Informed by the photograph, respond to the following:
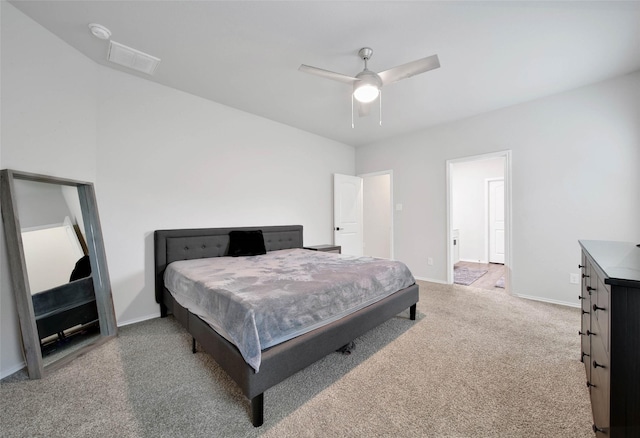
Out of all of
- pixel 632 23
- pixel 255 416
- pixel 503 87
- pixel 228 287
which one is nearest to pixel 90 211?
pixel 228 287

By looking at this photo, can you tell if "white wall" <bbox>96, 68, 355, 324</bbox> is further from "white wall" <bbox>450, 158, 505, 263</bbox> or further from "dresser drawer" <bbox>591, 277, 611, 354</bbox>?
"white wall" <bbox>450, 158, 505, 263</bbox>

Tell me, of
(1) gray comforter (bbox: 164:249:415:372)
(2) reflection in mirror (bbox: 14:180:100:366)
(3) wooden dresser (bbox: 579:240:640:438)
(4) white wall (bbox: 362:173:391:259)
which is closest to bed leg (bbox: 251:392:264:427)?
(1) gray comforter (bbox: 164:249:415:372)

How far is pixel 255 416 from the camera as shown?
137 centimetres

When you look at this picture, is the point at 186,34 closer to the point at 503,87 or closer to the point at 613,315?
the point at 613,315

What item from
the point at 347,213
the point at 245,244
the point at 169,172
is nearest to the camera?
the point at 169,172

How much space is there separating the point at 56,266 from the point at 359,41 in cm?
330

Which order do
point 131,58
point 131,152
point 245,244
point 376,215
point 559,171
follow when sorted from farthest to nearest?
1. point 376,215
2. point 245,244
3. point 559,171
4. point 131,152
5. point 131,58

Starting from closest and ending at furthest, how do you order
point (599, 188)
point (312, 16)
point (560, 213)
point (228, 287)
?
point (228, 287), point (312, 16), point (599, 188), point (560, 213)

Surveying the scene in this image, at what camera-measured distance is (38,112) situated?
207 centimetres

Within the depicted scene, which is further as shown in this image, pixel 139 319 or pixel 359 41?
pixel 139 319

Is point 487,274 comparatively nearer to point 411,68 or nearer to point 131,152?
point 411,68

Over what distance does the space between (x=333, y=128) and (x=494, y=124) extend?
2.52 m

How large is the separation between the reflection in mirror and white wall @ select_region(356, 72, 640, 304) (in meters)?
4.74

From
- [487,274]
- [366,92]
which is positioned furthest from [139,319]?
[487,274]
